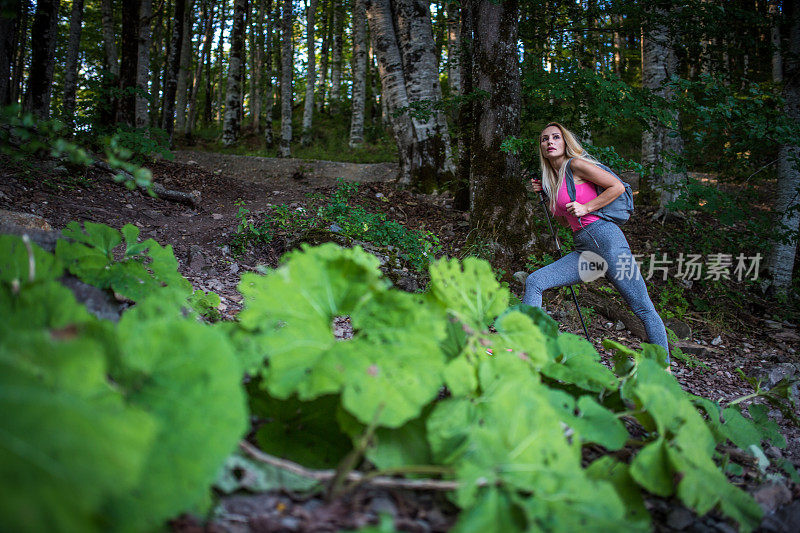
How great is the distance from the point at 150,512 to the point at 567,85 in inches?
224

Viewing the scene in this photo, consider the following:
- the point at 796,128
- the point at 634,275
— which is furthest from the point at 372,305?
the point at 796,128

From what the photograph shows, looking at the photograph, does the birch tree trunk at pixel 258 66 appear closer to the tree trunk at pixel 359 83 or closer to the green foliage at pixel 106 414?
the tree trunk at pixel 359 83

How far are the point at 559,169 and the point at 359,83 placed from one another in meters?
14.3

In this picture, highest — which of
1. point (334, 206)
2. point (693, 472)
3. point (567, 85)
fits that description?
point (567, 85)

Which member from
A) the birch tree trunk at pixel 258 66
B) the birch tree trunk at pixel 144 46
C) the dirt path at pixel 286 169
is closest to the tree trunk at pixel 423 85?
the dirt path at pixel 286 169

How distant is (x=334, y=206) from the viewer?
211 inches

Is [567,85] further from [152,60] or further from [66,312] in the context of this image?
[152,60]

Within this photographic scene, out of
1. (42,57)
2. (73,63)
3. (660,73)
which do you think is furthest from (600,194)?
(73,63)

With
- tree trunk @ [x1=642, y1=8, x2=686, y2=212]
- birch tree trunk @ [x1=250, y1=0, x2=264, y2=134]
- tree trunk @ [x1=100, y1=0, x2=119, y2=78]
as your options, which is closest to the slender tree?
tree trunk @ [x1=100, y1=0, x2=119, y2=78]

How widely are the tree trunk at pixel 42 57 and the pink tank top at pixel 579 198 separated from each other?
8.20 meters

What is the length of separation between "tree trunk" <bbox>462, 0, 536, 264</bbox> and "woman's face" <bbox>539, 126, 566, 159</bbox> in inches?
72.9

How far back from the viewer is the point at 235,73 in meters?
13.5

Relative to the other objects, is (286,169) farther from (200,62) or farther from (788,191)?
(200,62)

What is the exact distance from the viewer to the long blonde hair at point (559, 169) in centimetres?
351
